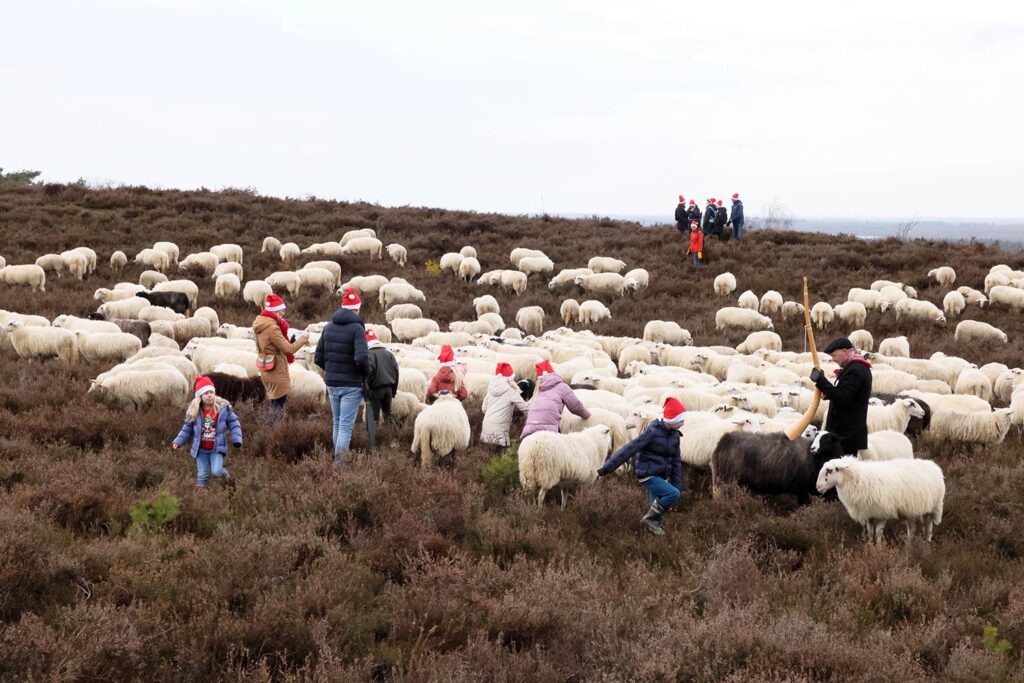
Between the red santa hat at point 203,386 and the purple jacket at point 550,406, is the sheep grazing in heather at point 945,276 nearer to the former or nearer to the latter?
the purple jacket at point 550,406

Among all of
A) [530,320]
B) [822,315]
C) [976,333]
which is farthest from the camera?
[822,315]

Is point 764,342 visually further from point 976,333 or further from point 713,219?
point 713,219

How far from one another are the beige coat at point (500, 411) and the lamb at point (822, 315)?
47.4 ft

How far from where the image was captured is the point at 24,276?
2195 centimetres

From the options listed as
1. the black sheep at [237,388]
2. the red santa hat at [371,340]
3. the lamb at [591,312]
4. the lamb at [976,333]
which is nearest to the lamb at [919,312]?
the lamb at [976,333]

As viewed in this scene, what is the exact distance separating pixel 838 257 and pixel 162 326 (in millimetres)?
23479

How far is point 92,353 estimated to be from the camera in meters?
14.1

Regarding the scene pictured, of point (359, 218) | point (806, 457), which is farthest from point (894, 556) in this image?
point (359, 218)

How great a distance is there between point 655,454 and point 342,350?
369 centimetres

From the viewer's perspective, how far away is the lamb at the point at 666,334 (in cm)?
1991

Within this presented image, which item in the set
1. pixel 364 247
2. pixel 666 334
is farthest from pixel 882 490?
pixel 364 247

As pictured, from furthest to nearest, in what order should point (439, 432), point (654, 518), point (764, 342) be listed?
point (764, 342)
point (439, 432)
point (654, 518)

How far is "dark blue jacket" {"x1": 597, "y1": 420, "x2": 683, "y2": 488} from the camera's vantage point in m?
7.93

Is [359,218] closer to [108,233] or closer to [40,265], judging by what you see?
[108,233]
